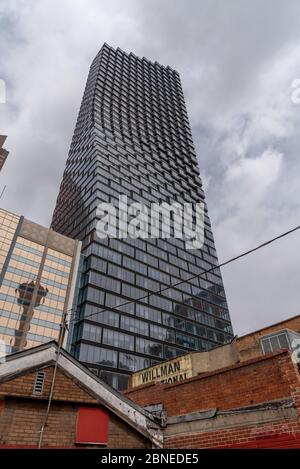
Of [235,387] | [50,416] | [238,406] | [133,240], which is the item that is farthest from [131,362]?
[238,406]

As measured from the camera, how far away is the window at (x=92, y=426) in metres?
7.41

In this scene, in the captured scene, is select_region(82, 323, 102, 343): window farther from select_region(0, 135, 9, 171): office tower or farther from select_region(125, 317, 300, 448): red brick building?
select_region(0, 135, 9, 171): office tower

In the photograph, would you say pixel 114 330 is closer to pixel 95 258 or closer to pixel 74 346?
pixel 74 346

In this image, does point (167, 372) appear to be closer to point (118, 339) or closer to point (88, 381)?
point (88, 381)

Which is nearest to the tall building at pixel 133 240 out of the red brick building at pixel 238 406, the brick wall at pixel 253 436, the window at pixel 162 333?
the window at pixel 162 333

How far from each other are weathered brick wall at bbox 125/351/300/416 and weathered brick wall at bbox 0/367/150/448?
1.36m

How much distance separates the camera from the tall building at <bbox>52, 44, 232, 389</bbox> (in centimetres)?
5658

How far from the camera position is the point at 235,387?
287 inches

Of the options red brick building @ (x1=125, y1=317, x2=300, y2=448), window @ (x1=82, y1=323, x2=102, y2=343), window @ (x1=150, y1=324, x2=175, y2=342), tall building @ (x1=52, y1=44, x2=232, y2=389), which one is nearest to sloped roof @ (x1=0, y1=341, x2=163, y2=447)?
Answer: red brick building @ (x1=125, y1=317, x2=300, y2=448)

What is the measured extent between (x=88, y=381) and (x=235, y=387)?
3891 millimetres

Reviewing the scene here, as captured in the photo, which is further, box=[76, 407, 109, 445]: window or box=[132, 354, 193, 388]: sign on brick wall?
box=[132, 354, 193, 388]: sign on brick wall

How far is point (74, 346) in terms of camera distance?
51125 mm
